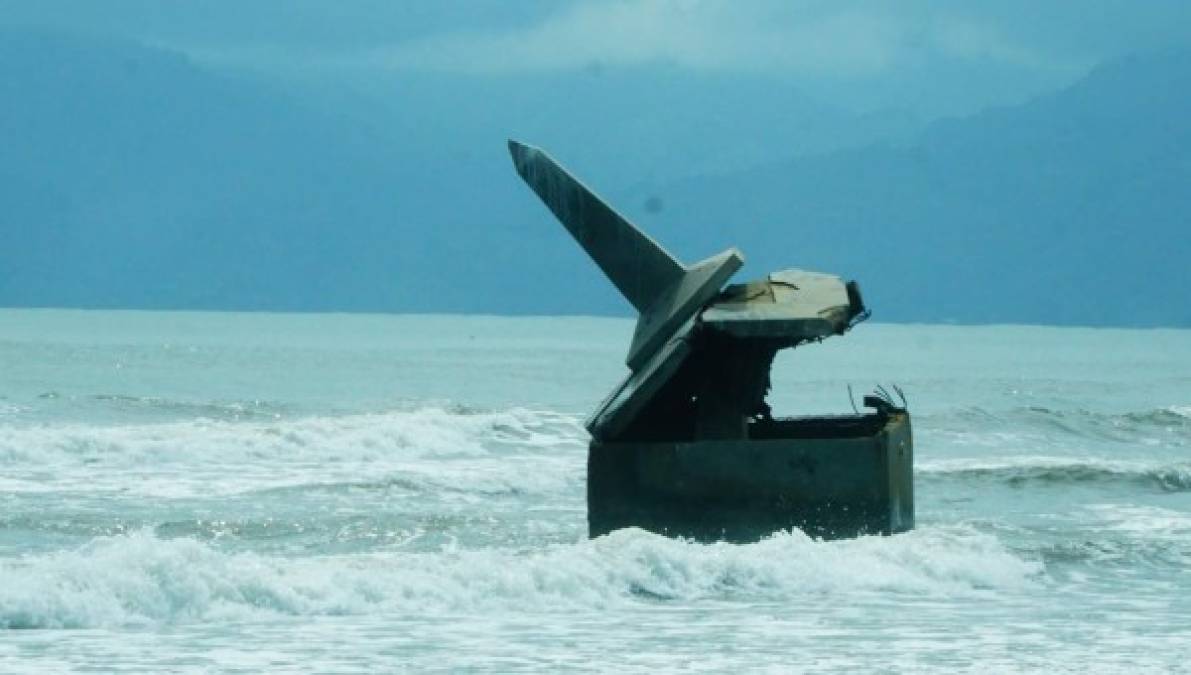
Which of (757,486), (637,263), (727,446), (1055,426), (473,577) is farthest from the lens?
(1055,426)

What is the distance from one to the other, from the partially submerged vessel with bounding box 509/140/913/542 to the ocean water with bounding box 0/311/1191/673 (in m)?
0.33

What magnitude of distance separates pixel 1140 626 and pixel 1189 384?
68924 mm

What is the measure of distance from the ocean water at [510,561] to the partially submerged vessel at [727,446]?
330 mm

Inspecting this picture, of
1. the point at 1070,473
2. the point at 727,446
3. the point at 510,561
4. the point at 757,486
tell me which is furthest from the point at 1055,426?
the point at 510,561

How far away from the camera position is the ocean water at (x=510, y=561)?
13.5 m

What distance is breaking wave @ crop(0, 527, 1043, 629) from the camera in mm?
14328

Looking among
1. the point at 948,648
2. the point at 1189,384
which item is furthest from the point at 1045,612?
the point at 1189,384

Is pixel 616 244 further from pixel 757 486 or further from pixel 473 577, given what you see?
pixel 473 577

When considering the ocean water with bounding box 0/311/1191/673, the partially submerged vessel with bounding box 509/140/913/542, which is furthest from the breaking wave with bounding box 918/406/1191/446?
the partially submerged vessel with bounding box 509/140/913/542

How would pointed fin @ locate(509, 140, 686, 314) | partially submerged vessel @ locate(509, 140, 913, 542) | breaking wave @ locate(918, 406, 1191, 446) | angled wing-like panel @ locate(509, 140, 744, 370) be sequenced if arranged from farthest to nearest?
breaking wave @ locate(918, 406, 1191, 446) → pointed fin @ locate(509, 140, 686, 314) → angled wing-like panel @ locate(509, 140, 744, 370) → partially submerged vessel @ locate(509, 140, 913, 542)

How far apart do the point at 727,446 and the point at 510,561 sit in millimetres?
1822

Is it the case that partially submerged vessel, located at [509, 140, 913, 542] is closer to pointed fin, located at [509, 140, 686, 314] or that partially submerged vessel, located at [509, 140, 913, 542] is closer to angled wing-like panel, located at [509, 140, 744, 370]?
angled wing-like panel, located at [509, 140, 744, 370]

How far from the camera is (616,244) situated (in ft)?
60.6

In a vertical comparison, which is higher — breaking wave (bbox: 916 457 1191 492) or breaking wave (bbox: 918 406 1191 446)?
breaking wave (bbox: 918 406 1191 446)
